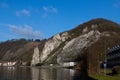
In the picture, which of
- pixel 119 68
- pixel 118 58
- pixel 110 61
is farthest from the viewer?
pixel 110 61

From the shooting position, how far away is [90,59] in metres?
102

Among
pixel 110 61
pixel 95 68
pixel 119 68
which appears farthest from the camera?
pixel 110 61

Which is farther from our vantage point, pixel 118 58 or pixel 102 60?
pixel 102 60

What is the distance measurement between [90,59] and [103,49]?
81.5 metres

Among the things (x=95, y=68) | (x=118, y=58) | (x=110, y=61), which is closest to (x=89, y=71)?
(x=95, y=68)

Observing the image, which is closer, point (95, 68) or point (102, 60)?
point (95, 68)

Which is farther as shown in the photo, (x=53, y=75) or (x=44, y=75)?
(x=44, y=75)

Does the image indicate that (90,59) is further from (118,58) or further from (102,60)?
(102,60)

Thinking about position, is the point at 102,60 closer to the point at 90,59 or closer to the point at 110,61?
the point at 110,61

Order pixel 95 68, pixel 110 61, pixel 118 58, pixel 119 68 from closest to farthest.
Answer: pixel 119 68 < pixel 95 68 < pixel 118 58 < pixel 110 61

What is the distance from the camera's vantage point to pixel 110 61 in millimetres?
160000

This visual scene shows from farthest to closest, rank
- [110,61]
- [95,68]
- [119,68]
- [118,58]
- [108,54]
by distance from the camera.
Result: [108,54] → [110,61] → [118,58] → [95,68] → [119,68]

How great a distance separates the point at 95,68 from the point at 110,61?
62400 mm

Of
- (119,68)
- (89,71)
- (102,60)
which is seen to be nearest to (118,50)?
(102,60)
